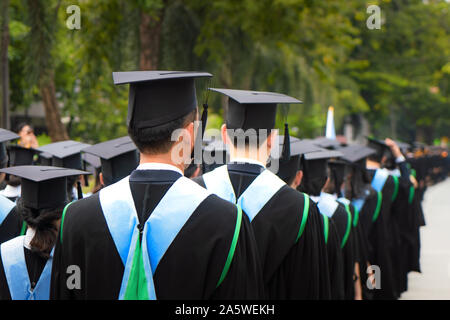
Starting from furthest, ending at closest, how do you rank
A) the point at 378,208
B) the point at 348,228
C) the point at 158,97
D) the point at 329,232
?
1. the point at 378,208
2. the point at 348,228
3. the point at 329,232
4. the point at 158,97

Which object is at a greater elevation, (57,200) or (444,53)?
(444,53)

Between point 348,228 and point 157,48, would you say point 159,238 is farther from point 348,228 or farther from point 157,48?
point 157,48

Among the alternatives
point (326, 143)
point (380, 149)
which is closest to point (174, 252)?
point (326, 143)

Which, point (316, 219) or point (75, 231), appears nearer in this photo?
point (75, 231)

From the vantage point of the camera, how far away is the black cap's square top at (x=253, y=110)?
3.21m

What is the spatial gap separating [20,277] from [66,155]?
2027 millimetres

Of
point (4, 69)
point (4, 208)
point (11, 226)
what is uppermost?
A: point (4, 69)

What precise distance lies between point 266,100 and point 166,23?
6717 millimetres

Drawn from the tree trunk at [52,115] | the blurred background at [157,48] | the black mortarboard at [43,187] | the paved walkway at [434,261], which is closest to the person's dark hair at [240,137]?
the black mortarboard at [43,187]

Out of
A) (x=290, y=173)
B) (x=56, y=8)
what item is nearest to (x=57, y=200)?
(x=290, y=173)

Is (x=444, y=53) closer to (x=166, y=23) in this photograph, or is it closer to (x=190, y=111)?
(x=166, y=23)

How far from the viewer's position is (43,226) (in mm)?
2912

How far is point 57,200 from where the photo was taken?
3068 millimetres

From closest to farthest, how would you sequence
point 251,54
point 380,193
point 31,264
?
1. point 31,264
2. point 380,193
3. point 251,54
